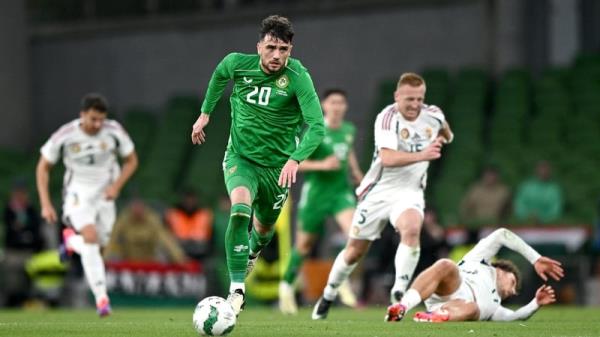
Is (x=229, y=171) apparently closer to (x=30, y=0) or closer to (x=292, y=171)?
(x=292, y=171)

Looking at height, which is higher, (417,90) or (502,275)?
(417,90)

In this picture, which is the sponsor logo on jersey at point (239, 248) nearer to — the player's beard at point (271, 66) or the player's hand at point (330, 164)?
the player's beard at point (271, 66)

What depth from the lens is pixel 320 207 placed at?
1641 cm

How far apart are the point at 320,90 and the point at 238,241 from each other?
51.8 feet

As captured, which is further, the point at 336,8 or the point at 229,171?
the point at 336,8

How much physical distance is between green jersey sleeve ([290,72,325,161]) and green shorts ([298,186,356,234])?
198 inches

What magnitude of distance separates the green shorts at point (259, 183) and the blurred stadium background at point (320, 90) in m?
8.40

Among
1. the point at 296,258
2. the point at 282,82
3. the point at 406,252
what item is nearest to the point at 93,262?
the point at 296,258

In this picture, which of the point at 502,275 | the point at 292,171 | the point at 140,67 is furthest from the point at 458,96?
the point at 292,171

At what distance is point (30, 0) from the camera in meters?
30.2

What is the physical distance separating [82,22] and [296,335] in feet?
67.4

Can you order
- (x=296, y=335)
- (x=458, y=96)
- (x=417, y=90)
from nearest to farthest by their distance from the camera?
(x=296, y=335)
(x=417, y=90)
(x=458, y=96)

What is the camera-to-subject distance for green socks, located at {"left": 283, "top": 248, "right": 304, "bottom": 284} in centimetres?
1631

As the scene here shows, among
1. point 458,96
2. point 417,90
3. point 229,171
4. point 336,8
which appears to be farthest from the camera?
point 336,8
